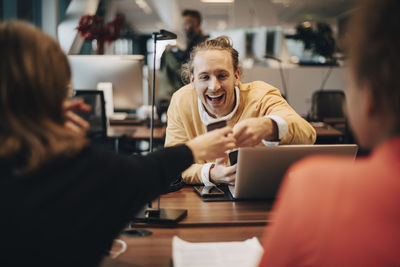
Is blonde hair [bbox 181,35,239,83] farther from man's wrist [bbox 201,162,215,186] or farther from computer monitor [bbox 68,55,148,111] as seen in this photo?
computer monitor [bbox 68,55,148,111]

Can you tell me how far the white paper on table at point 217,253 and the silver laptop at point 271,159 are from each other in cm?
33

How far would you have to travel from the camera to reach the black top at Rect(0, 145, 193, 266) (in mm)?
684

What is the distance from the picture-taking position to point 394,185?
1.82 ft

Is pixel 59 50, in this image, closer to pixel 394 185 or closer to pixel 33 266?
pixel 33 266

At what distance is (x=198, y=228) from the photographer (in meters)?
1.29

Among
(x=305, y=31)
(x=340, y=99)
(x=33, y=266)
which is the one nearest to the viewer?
(x=33, y=266)

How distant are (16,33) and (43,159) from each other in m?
0.24

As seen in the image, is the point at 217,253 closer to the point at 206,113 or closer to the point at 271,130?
the point at 271,130

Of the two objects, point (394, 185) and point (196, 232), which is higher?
point (394, 185)

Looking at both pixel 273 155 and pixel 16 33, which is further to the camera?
pixel 273 155

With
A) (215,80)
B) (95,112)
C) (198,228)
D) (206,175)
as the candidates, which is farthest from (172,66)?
(198,228)

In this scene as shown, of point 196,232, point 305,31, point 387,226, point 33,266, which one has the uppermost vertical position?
point 305,31

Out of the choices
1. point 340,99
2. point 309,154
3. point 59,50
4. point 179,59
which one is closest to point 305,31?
point 340,99

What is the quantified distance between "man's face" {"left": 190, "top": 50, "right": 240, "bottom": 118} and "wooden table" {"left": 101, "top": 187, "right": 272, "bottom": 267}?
21.8 inches
